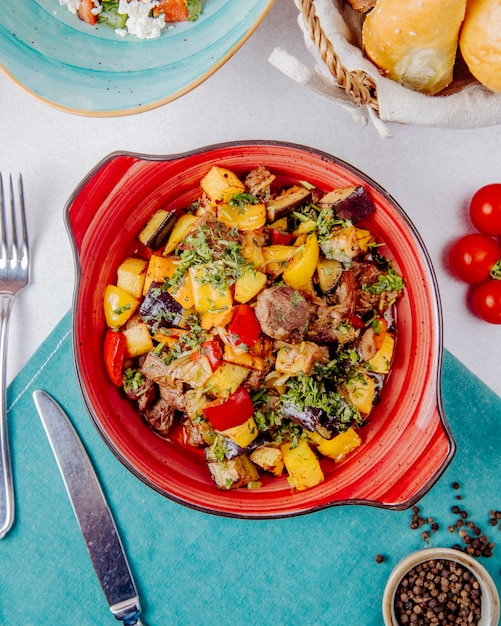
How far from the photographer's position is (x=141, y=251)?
232cm

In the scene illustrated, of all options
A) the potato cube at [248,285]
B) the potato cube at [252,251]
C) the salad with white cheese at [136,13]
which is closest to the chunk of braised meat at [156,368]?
the potato cube at [248,285]

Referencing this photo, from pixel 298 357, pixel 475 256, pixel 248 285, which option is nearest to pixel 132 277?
pixel 248 285

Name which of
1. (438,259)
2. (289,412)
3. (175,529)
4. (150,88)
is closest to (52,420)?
(175,529)

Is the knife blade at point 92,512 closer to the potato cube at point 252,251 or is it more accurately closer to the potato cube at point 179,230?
the potato cube at point 179,230

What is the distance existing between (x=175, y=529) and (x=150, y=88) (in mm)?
1711

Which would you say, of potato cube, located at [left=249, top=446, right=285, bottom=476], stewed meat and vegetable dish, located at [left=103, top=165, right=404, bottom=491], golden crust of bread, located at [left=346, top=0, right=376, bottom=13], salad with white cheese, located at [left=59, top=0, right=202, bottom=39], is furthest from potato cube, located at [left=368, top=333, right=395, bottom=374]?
salad with white cheese, located at [left=59, top=0, right=202, bottom=39]

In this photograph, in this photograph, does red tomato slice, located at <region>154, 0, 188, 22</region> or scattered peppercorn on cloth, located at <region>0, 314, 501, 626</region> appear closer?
red tomato slice, located at <region>154, 0, 188, 22</region>

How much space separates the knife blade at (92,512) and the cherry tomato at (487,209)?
180 centimetres

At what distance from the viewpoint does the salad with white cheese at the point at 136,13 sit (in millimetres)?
2176

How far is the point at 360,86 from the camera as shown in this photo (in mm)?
1974

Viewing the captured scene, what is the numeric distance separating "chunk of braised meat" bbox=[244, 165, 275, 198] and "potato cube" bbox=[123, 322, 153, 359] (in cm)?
62

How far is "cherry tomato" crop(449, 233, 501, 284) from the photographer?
2.33 metres

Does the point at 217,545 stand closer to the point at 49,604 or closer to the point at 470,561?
the point at 49,604

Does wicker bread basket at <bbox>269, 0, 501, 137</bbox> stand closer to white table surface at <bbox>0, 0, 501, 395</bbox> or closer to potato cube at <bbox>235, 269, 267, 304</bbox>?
white table surface at <bbox>0, 0, 501, 395</bbox>
